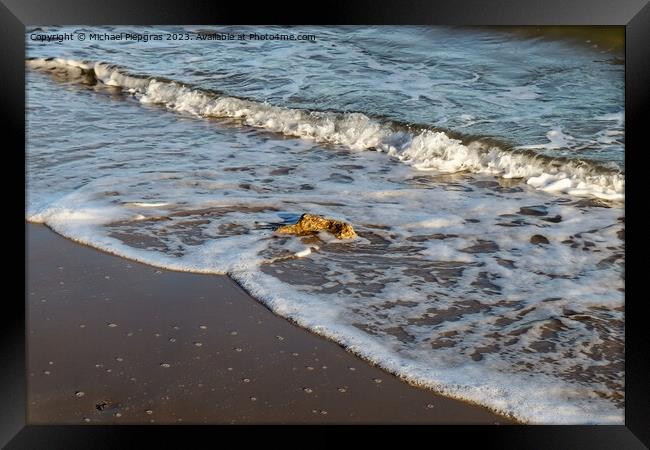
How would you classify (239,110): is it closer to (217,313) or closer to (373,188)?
(373,188)

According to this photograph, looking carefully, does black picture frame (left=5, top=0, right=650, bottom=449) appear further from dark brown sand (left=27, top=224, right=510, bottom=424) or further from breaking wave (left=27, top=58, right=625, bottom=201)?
breaking wave (left=27, top=58, right=625, bottom=201)

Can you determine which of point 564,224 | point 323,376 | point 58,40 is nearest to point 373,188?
point 564,224

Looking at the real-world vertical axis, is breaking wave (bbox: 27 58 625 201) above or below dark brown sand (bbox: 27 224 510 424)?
above

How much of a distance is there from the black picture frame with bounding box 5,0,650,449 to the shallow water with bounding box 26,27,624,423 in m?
0.41

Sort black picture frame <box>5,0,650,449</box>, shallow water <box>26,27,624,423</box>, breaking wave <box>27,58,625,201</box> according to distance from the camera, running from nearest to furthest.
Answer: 1. black picture frame <box>5,0,650,449</box>
2. shallow water <box>26,27,624,423</box>
3. breaking wave <box>27,58,625,201</box>

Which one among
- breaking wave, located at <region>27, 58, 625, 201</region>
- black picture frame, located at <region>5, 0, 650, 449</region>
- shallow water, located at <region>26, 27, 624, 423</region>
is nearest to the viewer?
black picture frame, located at <region>5, 0, 650, 449</region>

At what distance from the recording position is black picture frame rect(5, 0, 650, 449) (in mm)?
2027

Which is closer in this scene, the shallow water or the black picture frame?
the black picture frame

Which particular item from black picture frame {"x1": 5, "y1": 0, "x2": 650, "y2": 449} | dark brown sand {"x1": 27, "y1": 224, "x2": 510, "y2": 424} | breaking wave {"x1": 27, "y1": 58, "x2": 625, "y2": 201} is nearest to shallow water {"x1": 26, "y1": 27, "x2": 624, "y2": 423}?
breaking wave {"x1": 27, "y1": 58, "x2": 625, "y2": 201}

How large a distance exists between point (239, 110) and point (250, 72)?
1.50 meters
